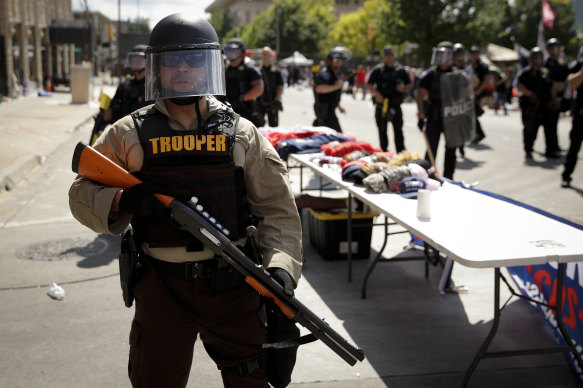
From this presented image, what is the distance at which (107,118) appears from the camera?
7.64 meters

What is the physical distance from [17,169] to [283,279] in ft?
31.8

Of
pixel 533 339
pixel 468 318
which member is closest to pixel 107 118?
pixel 468 318

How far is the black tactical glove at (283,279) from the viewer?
246 cm

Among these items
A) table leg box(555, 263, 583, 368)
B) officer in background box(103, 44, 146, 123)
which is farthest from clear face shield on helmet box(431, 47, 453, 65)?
table leg box(555, 263, 583, 368)

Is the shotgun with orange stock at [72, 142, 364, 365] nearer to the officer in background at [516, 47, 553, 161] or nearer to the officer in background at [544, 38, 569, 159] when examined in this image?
the officer in background at [516, 47, 553, 161]

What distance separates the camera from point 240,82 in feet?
30.7

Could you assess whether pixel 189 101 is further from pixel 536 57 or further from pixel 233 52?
pixel 536 57

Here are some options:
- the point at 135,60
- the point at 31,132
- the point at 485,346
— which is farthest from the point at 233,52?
the point at 31,132

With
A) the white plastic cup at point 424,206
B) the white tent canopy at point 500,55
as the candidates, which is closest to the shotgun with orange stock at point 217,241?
the white plastic cup at point 424,206

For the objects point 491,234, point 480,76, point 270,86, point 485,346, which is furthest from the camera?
point 480,76

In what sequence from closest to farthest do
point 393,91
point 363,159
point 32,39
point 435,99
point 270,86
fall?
point 363,159 < point 435,99 < point 393,91 < point 270,86 < point 32,39

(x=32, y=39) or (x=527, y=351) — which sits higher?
(x=32, y=39)

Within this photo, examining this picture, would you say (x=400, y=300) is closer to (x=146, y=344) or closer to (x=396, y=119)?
(x=146, y=344)

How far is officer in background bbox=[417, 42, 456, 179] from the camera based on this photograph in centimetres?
916
